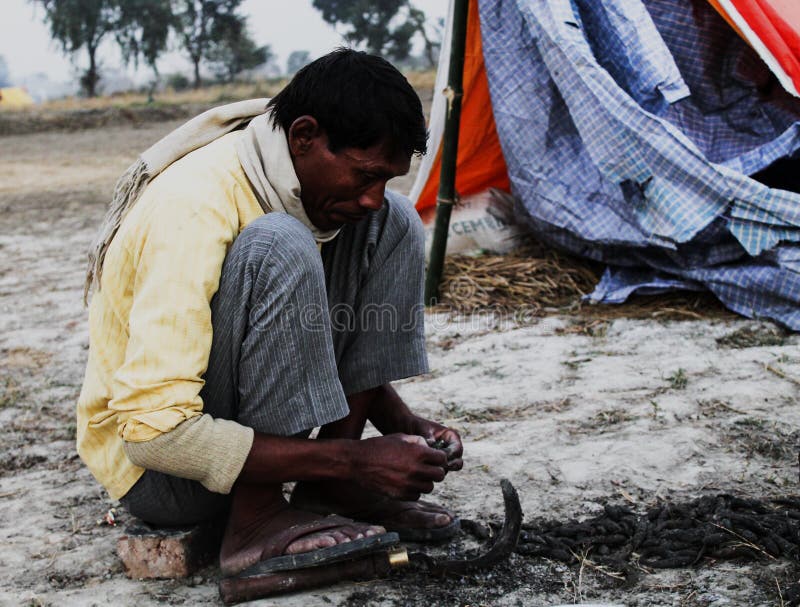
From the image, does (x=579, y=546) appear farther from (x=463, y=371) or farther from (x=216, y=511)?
(x=463, y=371)

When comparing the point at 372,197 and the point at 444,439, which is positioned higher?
the point at 372,197

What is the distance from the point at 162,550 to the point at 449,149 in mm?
2417

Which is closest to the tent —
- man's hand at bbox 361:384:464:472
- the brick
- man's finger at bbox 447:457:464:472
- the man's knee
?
man's hand at bbox 361:384:464:472

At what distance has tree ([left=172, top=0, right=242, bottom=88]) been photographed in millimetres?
37584

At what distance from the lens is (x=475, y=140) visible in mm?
4312

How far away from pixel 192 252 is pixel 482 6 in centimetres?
280

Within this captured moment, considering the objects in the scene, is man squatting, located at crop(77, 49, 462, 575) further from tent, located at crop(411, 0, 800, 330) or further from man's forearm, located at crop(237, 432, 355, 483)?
tent, located at crop(411, 0, 800, 330)

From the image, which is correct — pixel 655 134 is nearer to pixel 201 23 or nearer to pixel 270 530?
pixel 270 530

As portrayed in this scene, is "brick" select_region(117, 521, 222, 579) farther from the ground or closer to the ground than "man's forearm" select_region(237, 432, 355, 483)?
closer to the ground

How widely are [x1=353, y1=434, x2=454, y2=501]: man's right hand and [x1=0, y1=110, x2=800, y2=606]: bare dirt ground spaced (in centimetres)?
22

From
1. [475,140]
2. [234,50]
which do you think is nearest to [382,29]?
[234,50]

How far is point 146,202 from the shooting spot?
5.17 ft

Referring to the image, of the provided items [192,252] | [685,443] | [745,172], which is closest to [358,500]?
[192,252]

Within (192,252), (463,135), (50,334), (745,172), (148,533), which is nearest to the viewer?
(192,252)
